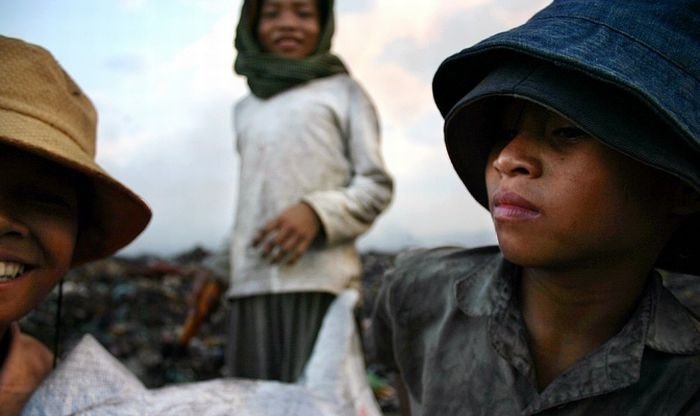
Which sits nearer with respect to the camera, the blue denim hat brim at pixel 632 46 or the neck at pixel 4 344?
the blue denim hat brim at pixel 632 46

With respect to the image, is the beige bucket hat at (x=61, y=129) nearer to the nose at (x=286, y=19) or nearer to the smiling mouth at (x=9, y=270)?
the smiling mouth at (x=9, y=270)

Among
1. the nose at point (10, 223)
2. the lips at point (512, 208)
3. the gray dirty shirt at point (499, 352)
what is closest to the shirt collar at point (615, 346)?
the gray dirty shirt at point (499, 352)

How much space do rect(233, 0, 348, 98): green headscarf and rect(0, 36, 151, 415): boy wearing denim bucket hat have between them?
154cm

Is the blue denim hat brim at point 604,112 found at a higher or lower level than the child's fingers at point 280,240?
higher

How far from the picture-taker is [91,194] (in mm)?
1722

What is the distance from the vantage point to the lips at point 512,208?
1.31 metres

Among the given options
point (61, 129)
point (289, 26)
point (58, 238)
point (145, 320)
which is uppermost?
point (289, 26)

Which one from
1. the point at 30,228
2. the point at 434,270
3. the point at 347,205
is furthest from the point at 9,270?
the point at 347,205

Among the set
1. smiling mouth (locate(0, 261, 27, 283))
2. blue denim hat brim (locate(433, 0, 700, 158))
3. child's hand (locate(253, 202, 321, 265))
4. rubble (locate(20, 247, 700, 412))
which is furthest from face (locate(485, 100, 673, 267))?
rubble (locate(20, 247, 700, 412))

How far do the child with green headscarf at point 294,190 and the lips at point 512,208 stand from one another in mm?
1582

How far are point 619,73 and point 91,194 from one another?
1.14 m

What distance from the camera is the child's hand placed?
2.88 metres

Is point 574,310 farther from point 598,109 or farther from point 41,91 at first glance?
point 41,91

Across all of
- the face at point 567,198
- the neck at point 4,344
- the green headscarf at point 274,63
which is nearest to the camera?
the face at point 567,198
